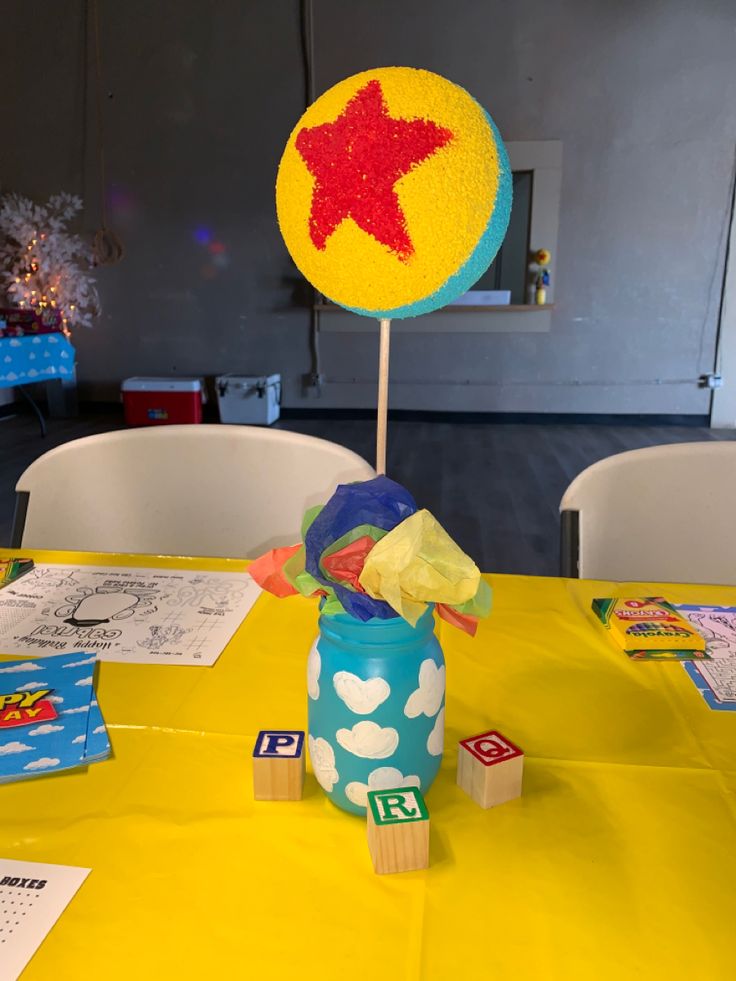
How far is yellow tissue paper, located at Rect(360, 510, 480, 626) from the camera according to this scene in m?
0.39

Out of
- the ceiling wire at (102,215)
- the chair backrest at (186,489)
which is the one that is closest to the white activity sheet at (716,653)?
the chair backrest at (186,489)

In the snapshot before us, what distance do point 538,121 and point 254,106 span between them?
5.59ft

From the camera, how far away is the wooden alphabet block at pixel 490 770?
1.54 ft

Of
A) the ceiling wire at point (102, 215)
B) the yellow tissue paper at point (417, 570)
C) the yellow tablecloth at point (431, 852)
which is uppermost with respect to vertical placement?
the ceiling wire at point (102, 215)

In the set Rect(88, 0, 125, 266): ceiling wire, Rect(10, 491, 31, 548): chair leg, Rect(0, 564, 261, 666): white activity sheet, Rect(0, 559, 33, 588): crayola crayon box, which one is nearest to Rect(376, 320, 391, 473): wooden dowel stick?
Rect(0, 564, 261, 666): white activity sheet

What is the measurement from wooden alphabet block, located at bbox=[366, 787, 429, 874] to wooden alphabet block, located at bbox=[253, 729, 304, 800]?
70mm

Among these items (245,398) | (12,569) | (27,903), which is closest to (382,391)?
(27,903)

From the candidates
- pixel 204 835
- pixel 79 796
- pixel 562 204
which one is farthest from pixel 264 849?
pixel 562 204

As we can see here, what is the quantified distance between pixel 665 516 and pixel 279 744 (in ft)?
2.62

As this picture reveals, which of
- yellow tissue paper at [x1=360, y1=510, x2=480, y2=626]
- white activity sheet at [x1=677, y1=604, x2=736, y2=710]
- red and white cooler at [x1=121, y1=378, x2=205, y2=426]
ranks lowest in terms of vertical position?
red and white cooler at [x1=121, y1=378, x2=205, y2=426]

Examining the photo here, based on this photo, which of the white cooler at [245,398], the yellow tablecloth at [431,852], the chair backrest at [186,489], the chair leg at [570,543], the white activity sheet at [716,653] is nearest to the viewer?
the yellow tablecloth at [431,852]

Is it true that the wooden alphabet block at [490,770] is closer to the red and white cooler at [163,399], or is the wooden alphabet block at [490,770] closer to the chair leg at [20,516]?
the chair leg at [20,516]

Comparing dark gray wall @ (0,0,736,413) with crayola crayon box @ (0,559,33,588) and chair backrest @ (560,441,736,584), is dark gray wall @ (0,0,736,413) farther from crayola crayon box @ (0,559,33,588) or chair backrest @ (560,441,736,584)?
crayola crayon box @ (0,559,33,588)

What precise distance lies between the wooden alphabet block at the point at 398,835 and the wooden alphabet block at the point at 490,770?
2.5 inches
